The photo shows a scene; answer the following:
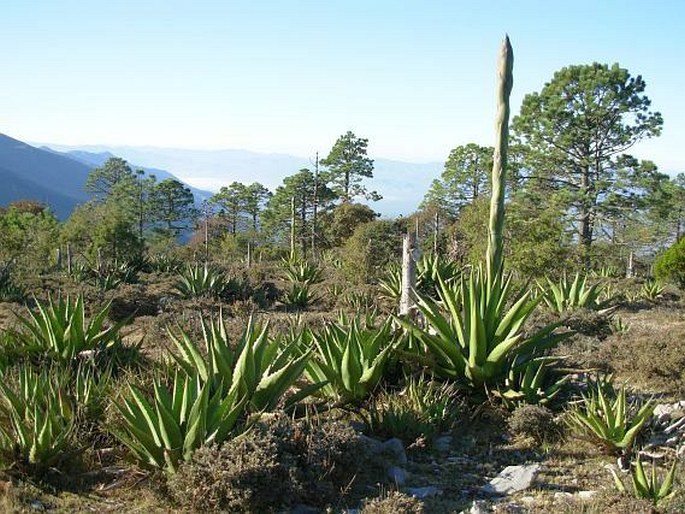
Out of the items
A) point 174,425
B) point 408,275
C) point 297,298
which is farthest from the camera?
point 297,298

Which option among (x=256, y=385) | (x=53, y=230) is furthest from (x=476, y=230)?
(x=256, y=385)

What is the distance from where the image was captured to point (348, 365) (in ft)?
19.7

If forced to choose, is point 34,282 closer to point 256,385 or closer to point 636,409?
point 256,385

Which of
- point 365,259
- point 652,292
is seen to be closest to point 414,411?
point 365,259

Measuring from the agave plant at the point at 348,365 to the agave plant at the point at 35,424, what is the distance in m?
2.03

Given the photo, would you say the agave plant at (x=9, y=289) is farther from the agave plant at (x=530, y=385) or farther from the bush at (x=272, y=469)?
the agave plant at (x=530, y=385)

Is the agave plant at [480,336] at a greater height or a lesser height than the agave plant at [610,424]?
greater

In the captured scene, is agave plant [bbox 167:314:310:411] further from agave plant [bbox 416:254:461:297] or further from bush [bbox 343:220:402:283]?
bush [bbox 343:220:402:283]

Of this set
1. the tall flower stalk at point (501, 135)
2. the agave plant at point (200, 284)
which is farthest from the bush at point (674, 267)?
the tall flower stalk at point (501, 135)

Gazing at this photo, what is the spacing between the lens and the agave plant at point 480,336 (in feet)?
20.5

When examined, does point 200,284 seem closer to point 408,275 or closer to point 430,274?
point 430,274

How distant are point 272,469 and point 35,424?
162cm

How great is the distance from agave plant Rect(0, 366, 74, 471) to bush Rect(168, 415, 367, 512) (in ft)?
2.90

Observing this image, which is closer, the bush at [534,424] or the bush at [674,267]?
the bush at [534,424]
